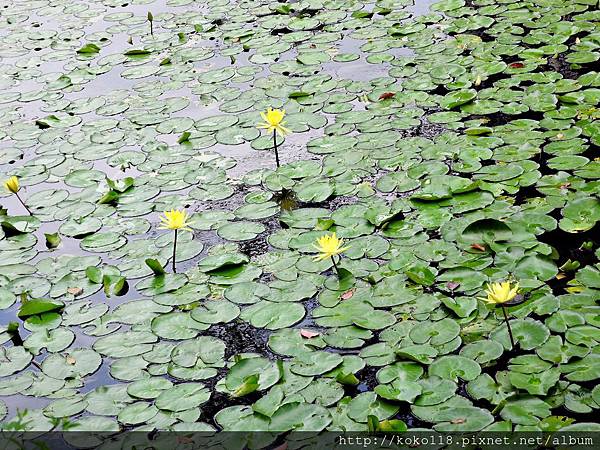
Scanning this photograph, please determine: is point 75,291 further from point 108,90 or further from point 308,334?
point 108,90

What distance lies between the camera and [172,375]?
230cm

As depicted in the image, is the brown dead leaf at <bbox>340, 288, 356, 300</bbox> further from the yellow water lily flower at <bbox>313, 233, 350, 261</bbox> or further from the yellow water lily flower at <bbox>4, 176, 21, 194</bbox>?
the yellow water lily flower at <bbox>4, 176, 21, 194</bbox>

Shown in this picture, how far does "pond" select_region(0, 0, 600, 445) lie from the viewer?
7.14ft

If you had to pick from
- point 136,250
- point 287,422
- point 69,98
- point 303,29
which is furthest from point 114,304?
point 303,29

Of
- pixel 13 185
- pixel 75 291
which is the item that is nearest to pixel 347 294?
pixel 75 291

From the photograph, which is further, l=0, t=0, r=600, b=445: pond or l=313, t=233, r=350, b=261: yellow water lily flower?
l=313, t=233, r=350, b=261: yellow water lily flower

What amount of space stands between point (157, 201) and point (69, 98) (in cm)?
120

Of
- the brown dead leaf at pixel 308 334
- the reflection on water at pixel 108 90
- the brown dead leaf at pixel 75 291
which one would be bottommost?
the brown dead leaf at pixel 75 291

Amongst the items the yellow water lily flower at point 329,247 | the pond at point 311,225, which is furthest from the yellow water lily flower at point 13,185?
the yellow water lily flower at point 329,247

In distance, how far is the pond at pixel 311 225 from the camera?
7.14ft

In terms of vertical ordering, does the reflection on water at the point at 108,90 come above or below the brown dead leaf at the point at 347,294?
above

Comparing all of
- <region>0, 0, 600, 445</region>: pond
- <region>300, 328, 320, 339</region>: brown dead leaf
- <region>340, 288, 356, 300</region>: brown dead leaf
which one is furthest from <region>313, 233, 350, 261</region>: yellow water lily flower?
<region>300, 328, 320, 339</region>: brown dead leaf

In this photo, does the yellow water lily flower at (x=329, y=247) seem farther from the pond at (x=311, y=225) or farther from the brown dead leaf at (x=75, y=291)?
the brown dead leaf at (x=75, y=291)

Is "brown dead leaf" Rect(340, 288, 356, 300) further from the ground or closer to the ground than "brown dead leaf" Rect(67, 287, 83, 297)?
further from the ground
